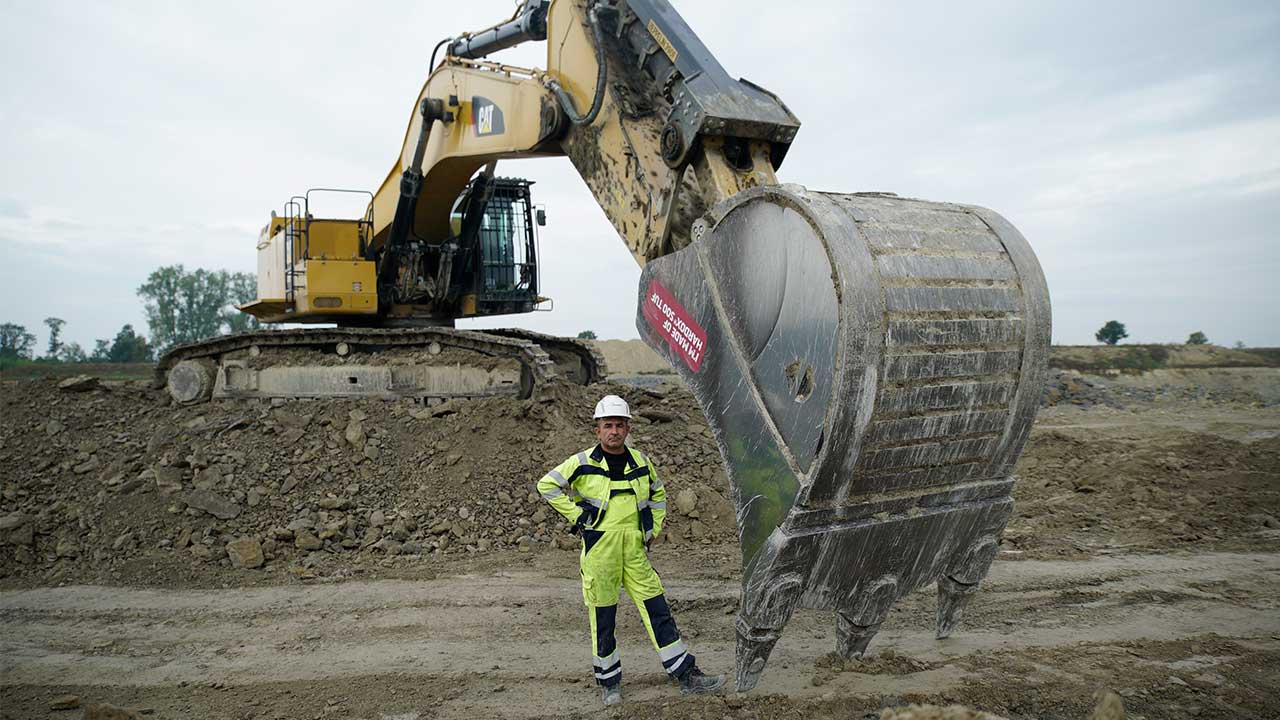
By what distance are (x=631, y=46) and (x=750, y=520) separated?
3120 millimetres

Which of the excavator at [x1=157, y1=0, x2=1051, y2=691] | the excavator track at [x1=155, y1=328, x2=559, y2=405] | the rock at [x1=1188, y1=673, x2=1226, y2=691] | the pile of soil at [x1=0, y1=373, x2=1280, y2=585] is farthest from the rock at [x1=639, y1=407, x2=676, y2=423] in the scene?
the rock at [x1=1188, y1=673, x2=1226, y2=691]

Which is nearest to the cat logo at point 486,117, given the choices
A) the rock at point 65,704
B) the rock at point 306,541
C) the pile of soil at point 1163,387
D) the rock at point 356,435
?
the rock at point 356,435

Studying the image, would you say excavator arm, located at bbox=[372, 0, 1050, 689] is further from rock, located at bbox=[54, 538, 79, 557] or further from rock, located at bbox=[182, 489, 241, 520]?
rock, located at bbox=[54, 538, 79, 557]

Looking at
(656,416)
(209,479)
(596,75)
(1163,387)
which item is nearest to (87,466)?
(209,479)

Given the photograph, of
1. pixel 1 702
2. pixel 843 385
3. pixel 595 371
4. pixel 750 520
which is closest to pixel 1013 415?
pixel 843 385

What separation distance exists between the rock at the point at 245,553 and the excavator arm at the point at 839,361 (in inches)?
157

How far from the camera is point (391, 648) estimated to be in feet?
16.7

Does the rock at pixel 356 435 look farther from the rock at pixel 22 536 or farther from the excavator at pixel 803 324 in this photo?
the excavator at pixel 803 324

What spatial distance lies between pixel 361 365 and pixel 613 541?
6.02m

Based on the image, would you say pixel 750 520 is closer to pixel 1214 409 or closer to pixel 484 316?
pixel 484 316

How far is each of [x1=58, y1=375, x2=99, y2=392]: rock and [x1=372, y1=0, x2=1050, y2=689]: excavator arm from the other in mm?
9424

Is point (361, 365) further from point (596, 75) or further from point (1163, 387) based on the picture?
point (1163, 387)

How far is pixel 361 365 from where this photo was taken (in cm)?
954

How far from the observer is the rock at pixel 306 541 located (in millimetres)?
7090
